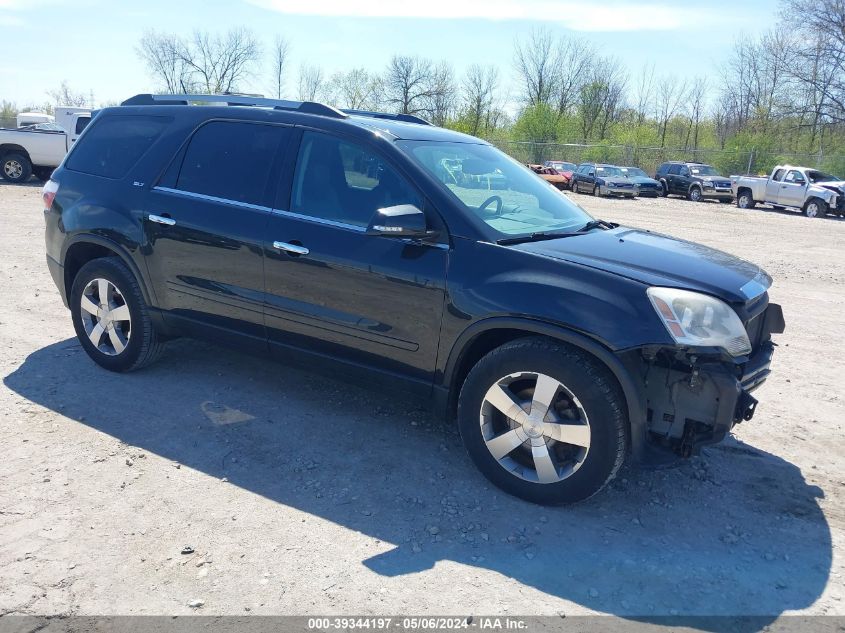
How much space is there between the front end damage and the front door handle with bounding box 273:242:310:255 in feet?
6.40

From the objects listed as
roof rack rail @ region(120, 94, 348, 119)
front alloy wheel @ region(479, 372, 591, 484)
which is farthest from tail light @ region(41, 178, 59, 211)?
front alloy wheel @ region(479, 372, 591, 484)

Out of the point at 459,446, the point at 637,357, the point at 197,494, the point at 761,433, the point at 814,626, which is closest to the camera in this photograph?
the point at 814,626

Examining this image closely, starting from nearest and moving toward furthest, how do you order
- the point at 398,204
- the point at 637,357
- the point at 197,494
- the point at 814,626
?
the point at 814,626, the point at 637,357, the point at 197,494, the point at 398,204

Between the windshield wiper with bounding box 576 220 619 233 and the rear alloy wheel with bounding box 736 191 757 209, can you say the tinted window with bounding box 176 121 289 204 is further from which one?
the rear alloy wheel with bounding box 736 191 757 209

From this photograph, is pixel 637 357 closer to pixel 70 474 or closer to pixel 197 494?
pixel 197 494

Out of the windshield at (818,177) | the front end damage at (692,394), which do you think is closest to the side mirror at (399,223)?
the front end damage at (692,394)

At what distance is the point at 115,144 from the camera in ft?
16.6

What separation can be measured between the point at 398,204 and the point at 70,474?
2.29m

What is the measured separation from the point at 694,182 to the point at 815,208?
6.65 meters

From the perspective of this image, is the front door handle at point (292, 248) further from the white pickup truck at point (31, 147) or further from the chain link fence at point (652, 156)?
the chain link fence at point (652, 156)

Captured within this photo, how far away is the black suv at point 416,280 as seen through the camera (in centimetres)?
329

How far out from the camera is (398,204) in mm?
3852

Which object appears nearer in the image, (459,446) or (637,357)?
(637,357)

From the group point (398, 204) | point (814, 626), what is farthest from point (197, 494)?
point (814, 626)
